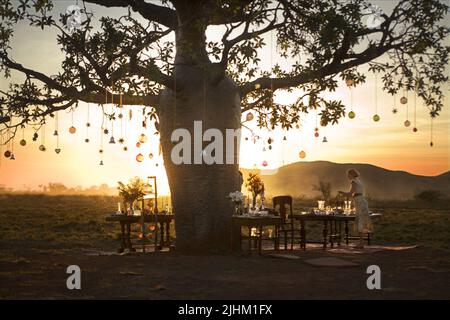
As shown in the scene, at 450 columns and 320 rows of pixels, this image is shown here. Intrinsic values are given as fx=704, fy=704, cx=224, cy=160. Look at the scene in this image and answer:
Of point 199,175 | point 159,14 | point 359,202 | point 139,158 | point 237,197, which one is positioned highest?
point 159,14

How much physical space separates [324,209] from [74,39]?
22.6 feet

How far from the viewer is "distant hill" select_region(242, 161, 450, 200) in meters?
121

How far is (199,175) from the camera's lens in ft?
48.1

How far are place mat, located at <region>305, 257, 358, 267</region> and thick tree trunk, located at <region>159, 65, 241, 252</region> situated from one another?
2.53 metres

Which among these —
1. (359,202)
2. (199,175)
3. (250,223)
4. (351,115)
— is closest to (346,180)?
(359,202)

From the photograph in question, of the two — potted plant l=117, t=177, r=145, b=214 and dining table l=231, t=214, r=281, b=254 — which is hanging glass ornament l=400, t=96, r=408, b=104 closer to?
dining table l=231, t=214, r=281, b=254

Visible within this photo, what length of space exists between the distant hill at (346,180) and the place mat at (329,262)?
10490cm

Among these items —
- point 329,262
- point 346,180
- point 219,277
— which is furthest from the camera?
point 346,180

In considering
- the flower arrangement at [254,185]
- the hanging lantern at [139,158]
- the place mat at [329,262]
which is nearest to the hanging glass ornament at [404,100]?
the place mat at [329,262]

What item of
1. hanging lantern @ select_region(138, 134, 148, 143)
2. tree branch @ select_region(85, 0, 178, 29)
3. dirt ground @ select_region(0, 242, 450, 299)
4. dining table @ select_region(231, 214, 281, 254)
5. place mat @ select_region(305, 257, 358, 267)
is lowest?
dirt ground @ select_region(0, 242, 450, 299)

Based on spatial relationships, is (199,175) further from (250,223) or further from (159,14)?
(159,14)

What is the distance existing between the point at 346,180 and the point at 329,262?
11450 centimetres

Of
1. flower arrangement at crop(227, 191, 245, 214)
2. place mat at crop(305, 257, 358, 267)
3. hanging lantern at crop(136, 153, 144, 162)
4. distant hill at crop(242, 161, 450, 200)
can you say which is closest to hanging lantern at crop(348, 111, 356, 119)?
place mat at crop(305, 257, 358, 267)

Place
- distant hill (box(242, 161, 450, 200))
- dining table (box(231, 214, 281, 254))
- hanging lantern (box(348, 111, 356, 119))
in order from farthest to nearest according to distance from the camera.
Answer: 1. distant hill (box(242, 161, 450, 200))
2. dining table (box(231, 214, 281, 254))
3. hanging lantern (box(348, 111, 356, 119))
